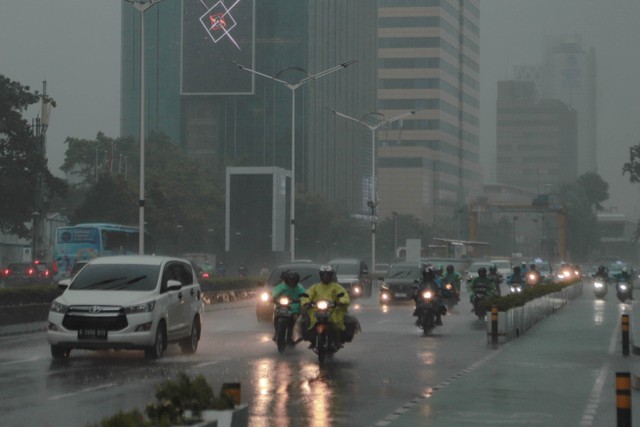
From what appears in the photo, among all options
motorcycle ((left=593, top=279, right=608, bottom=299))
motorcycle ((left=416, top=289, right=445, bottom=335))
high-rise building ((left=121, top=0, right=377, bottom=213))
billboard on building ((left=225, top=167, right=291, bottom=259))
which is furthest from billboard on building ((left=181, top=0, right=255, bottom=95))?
motorcycle ((left=416, top=289, right=445, bottom=335))

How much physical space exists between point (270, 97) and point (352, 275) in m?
97.5

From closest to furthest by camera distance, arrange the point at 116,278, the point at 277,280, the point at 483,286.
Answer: the point at 116,278 < the point at 277,280 < the point at 483,286

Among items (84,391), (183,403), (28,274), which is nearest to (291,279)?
(84,391)

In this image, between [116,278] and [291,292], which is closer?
[116,278]

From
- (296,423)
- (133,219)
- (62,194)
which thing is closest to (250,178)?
(62,194)

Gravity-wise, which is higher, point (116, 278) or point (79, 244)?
point (79, 244)

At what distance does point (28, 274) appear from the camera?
66.1m

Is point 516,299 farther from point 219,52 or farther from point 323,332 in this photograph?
point 219,52

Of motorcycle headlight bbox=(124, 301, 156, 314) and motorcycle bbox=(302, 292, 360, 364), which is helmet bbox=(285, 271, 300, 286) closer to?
motorcycle bbox=(302, 292, 360, 364)

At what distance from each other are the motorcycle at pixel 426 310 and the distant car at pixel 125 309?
838cm

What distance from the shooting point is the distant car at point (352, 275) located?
182 feet

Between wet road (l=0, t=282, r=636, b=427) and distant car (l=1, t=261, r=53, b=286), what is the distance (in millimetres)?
34163

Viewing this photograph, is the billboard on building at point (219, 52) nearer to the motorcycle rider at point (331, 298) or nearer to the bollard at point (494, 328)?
the bollard at point (494, 328)

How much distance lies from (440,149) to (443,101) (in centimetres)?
782
